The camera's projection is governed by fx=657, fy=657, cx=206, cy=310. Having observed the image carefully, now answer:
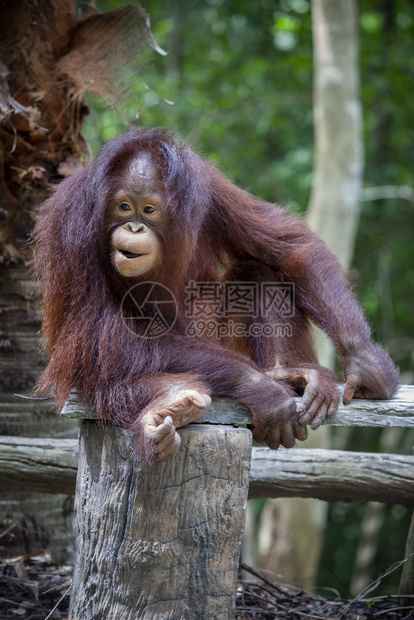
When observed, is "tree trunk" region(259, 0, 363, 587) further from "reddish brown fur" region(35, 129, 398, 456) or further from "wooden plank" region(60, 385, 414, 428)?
"wooden plank" region(60, 385, 414, 428)

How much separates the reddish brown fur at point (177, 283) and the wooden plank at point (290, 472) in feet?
1.95

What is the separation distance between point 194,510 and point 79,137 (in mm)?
2228

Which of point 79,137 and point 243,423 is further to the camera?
point 79,137

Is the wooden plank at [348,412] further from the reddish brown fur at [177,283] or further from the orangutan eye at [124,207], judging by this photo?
the orangutan eye at [124,207]

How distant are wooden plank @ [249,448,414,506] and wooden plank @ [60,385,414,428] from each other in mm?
789

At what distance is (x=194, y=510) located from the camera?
2162 millimetres

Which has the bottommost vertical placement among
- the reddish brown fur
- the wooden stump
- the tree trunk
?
the wooden stump

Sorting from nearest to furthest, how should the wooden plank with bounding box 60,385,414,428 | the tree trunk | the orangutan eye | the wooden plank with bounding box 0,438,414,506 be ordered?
the wooden plank with bounding box 60,385,414,428 < the orangutan eye < the wooden plank with bounding box 0,438,414,506 < the tree trunk

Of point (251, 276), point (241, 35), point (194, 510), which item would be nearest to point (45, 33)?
point (251, 276)

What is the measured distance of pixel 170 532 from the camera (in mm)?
2148

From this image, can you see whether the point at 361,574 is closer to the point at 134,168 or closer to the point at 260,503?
the point at 260,503

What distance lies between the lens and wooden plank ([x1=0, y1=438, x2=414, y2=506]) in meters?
3.02

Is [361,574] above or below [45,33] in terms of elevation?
below

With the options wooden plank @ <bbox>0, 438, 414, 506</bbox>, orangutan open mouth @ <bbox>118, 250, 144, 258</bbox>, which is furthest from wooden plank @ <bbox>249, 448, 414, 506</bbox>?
orangutan open mouth @ <bbox>118, 250, 144, 258</bbox>
